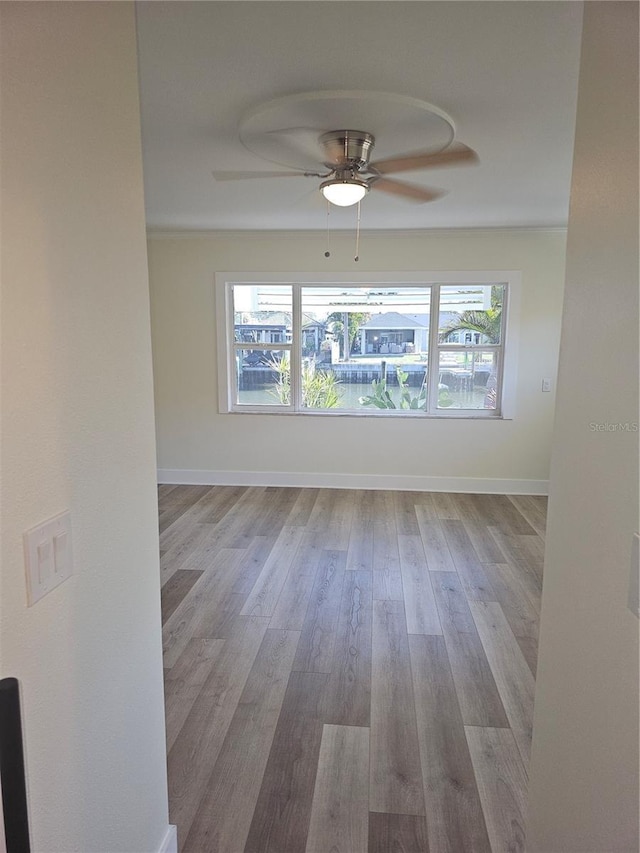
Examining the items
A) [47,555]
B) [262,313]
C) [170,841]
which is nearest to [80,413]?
[47,555]

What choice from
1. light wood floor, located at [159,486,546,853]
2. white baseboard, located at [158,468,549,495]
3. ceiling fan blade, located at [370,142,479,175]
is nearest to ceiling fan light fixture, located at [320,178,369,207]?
ceiling fan blade, located at [370,142,479,175]

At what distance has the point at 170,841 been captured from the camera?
155 centimetres

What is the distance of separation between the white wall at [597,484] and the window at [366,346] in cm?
399

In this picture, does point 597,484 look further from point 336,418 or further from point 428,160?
point 336,418

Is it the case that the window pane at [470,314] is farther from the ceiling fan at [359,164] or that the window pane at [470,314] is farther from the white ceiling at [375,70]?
A: the ceiling fan at [359,164]

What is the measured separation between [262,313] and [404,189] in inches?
105

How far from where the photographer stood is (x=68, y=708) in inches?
39.9

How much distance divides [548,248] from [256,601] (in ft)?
13.1

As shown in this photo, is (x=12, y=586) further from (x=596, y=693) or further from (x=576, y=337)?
(x=576, y=337)

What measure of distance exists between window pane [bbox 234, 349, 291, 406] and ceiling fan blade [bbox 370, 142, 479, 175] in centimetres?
290

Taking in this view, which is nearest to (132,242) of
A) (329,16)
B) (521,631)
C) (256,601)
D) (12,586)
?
(12,586)

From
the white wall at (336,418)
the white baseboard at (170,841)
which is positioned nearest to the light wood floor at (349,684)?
the white baseboard at (170,841)

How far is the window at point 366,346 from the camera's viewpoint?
5.06 metres

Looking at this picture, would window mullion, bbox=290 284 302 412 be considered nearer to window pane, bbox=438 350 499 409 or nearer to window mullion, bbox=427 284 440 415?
window mullion, bbox=427 284 440 415
